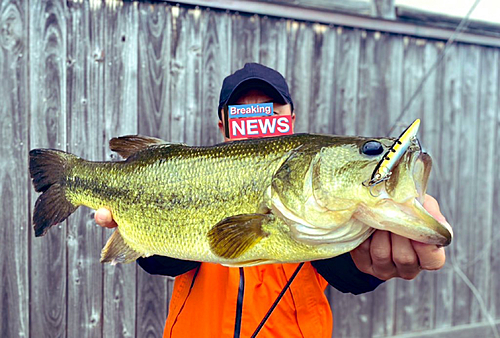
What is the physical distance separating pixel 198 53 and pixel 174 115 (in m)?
0.47

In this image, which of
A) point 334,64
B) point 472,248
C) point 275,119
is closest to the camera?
point 275,119

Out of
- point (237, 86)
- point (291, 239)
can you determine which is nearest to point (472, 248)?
point (237, 86)

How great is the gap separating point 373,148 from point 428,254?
1.19 feet

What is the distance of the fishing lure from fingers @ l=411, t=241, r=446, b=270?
28cm

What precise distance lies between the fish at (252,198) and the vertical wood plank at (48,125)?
4.28ft

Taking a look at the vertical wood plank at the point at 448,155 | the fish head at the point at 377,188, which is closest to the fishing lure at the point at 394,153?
the fish head at the point at 377,188

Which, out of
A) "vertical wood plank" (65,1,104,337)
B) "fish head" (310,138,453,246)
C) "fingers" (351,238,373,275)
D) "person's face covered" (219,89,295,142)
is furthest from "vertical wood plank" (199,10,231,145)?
"fish head" (310,138,453,246)

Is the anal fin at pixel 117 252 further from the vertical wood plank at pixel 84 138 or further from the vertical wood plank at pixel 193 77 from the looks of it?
the vertical wood plank at pixel 193 77

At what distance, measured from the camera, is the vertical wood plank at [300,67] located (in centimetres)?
368

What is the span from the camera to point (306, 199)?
1458mm

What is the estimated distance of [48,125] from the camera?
307 cm

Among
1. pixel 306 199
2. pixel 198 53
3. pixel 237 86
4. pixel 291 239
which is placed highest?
pixel 198 53

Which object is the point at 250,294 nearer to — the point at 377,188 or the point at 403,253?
the point at 403,253

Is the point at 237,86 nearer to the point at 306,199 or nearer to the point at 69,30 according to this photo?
the point at 306,199
